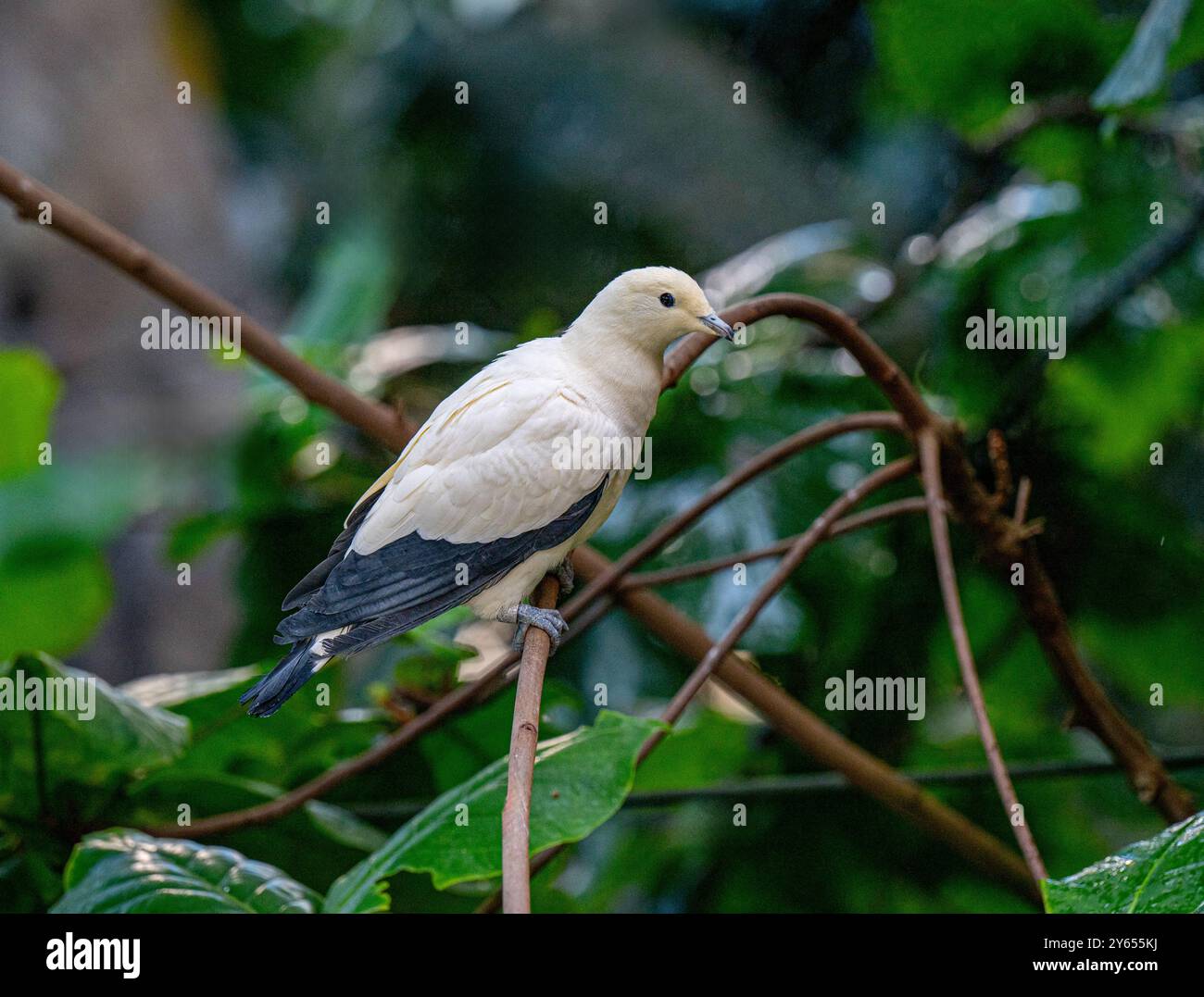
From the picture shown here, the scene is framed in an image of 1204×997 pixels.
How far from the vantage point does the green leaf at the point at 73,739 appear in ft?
2.69

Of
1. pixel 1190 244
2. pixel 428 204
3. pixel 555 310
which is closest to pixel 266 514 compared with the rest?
pixel 555 310

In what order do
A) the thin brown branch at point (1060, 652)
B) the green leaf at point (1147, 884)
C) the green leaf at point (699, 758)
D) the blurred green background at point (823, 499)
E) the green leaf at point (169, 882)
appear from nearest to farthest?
the green leaf at point (1147, 884)
the green leaf at point (169, 882)
the thin brown branch at point (1060, 652)
the blurred green background at point (823, 499)
the green leaf at point (699, 758)

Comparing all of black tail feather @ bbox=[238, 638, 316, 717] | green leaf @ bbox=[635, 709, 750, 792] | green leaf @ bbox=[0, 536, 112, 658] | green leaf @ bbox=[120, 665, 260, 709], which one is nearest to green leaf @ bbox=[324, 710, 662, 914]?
black tail feather @ bbox=[238, 638, 316, 717]

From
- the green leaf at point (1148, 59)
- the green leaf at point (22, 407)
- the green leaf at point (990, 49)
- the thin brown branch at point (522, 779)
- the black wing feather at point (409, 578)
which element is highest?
the green leaf at point (990, 49)

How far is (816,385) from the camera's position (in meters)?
1.21

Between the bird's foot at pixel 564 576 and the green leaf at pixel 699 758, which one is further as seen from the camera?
the green leaf at pixel 699 758

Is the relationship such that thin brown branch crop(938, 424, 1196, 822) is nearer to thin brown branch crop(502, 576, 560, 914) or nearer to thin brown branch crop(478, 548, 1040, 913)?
thin brown branch crop(478, 548, 1040, 913)

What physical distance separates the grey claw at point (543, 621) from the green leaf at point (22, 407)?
2.39 ft

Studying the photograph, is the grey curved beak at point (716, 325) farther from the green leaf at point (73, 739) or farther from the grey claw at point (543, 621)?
the green leaf at point (73, 739)

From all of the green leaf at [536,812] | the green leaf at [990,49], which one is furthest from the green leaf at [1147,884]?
the green leaf at [990,49]

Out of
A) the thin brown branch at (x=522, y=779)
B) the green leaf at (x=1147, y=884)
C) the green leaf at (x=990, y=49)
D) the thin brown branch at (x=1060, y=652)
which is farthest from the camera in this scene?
the green leaf at (x=990, y=49)

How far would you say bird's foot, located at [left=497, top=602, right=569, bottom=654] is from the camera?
67 centimetres

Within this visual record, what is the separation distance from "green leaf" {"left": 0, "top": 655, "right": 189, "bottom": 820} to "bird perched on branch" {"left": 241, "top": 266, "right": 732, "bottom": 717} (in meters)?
0.24

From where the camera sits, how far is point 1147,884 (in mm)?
605
